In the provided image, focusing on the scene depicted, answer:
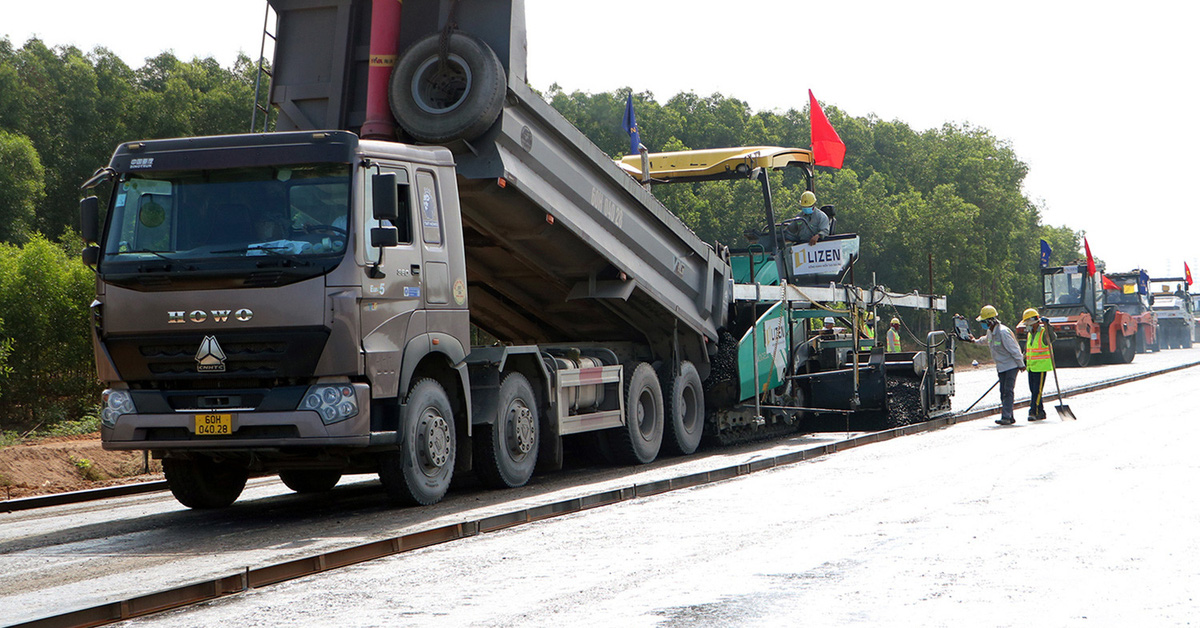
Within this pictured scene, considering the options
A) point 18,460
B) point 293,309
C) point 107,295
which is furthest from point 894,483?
point 18,460

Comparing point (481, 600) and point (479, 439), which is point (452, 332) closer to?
point (479, 439)

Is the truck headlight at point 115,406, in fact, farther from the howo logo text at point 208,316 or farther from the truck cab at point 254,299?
the howo logo text at point 208,316

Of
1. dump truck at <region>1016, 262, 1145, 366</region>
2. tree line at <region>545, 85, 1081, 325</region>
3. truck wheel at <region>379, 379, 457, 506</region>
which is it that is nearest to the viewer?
truck wheel at <region>379, 379, 457, 506</region>

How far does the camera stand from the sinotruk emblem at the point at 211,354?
8.36 metres

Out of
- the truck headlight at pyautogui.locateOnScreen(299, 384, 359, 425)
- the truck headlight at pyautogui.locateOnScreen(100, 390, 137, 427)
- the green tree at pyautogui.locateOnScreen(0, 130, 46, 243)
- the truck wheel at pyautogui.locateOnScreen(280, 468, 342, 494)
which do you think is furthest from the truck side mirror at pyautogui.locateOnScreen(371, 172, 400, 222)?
the green tree at pyautogui.locateOnScreen(0, 130, 46, 243)

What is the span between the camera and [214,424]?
8.38 meters

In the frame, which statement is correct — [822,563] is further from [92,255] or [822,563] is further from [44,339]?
[44,339]

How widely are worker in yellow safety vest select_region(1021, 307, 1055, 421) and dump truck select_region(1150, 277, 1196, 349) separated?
43.4 meters

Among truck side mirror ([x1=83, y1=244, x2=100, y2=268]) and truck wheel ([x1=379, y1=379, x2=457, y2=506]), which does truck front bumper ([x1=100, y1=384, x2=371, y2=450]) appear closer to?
truck wheel ([x1=379, y1=379, x2=457, y2=506])

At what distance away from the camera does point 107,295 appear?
8.49 meters

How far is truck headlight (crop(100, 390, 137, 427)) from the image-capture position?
8.55 metres

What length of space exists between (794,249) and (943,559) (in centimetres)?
941

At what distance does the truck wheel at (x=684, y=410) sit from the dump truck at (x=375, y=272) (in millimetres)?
535

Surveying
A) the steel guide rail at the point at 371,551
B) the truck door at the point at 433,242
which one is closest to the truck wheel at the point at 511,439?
the steel guide rail at the point at 371,551
